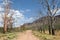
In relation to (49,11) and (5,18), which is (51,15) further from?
(5,18)

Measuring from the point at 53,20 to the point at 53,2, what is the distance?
12.7 feet

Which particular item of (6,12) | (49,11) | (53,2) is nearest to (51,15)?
(49,11)

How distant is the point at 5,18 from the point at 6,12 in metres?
1.38

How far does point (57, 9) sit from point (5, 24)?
42.1ft

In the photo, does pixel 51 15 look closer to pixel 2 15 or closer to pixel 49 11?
pixel 49 11

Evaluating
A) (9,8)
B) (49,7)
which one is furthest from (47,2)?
(9,8)

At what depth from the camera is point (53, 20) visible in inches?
1270

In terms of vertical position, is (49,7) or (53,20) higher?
(49,7)

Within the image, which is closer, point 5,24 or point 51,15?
point 51,15

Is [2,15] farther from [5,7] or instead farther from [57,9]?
[57,9]

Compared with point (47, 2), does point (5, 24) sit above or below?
below

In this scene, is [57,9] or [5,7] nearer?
[57,9]

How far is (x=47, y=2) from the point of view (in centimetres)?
3250

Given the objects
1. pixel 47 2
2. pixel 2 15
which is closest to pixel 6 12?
pixel 2 15
